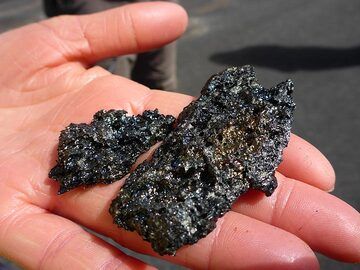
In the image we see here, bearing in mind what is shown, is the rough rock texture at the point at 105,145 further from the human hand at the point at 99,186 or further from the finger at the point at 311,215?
the finger at the point at 311,215

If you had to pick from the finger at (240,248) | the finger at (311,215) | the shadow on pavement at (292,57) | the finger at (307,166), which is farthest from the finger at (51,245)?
the shadow on pavement at (292,57)

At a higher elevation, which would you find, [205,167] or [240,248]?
[205,167]

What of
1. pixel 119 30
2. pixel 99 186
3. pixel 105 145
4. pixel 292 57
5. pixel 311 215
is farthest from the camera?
pixel 292 57

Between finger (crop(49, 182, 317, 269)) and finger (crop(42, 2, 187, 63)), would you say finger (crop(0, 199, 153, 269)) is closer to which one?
finger (crop(49, 182, 317, 269))

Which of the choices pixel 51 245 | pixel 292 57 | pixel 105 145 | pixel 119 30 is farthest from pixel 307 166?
pixel 292 57

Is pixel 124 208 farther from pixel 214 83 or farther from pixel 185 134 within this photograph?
pixel 214 83

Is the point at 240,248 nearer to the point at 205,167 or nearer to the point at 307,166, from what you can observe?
the point at 205,167
